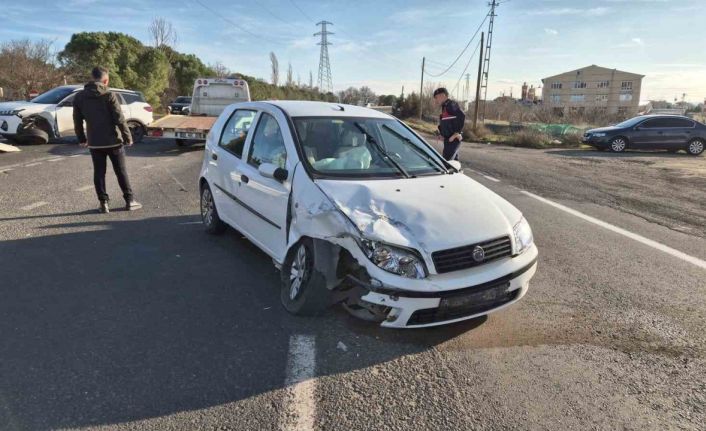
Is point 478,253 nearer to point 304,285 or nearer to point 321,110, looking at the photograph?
point 304,285

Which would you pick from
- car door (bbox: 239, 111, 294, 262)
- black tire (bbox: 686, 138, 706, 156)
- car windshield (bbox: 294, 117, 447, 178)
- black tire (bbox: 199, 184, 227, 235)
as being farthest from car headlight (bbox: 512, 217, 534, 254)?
black tire (bbox: 686, 138, 706, 156)

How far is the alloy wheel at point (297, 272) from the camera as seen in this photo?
369 centimetres

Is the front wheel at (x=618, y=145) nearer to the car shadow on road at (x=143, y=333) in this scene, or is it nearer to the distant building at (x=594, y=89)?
the car shadow on road at (x=143, y=333)

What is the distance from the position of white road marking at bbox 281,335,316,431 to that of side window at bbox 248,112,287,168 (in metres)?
1.57

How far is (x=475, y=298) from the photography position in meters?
3.31

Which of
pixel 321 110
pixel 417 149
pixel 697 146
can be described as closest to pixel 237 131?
pixel 321 110

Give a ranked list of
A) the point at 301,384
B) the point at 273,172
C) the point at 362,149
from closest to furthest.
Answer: the point at 301,384
the point at 273,172
the point at 362,149

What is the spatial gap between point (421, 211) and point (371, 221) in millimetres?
394

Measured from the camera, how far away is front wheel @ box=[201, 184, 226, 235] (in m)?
5.77

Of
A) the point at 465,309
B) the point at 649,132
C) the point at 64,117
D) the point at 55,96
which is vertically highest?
the point at 55,96

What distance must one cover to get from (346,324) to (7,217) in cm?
523

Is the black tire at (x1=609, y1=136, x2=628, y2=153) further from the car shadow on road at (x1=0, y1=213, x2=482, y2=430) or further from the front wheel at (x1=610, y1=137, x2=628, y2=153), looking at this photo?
the car shadow on road at (x1=0, y1=213, x2=482, y2=430)

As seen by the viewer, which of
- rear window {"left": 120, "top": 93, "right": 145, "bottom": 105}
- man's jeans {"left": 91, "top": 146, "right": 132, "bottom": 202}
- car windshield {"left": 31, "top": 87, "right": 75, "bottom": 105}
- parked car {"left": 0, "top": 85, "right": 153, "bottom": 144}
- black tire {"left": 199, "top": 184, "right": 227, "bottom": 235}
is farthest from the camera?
rear window {"left": 120, "top": 93, "right": 145, "bottom": 105}

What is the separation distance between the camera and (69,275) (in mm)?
4512
